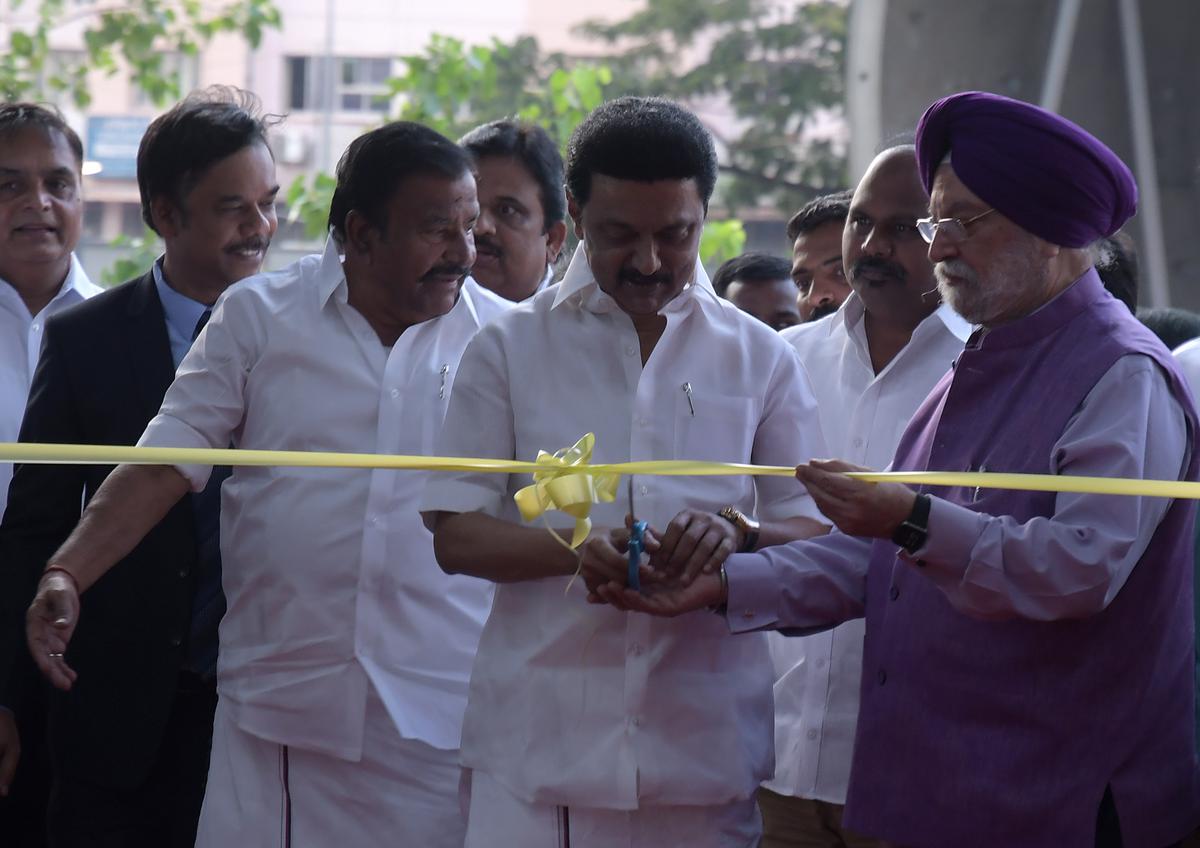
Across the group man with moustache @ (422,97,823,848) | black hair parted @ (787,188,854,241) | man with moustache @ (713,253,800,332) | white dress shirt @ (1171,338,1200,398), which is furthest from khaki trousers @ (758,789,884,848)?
man with moustache @ (713,253,800,332)

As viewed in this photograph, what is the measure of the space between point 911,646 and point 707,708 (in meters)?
0.45

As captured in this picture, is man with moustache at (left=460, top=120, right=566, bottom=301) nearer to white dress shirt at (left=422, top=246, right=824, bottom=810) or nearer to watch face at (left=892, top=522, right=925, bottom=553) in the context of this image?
white dress shirt at (left=422, top=246, right=824, bottom=810)

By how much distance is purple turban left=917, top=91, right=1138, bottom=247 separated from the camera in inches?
126

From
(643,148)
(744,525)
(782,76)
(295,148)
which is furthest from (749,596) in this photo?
(295,148)

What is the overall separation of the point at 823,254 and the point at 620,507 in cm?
221

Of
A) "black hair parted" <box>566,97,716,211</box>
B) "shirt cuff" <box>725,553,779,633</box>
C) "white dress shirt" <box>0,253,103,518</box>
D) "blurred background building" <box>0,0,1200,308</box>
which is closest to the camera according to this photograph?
"shirt cuff" <box>725,553,779,633</box>

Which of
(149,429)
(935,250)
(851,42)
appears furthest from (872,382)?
(851,42)

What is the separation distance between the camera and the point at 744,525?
3449mm

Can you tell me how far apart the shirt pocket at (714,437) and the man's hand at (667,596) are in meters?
0.22

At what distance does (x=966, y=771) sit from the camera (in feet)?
10.3

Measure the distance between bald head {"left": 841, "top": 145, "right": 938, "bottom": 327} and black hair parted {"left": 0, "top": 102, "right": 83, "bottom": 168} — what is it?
269 centimetres

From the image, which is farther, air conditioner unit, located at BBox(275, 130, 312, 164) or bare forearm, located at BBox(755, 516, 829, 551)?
air conditioner unit, located at BBox(275, 130, 312, 164)

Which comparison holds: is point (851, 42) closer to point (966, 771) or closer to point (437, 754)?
point (437, 754)

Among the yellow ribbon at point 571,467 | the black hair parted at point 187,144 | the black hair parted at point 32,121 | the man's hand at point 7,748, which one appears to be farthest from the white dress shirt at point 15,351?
the yellow ribbon at point 571,467
